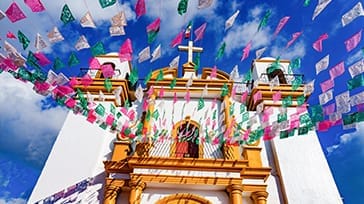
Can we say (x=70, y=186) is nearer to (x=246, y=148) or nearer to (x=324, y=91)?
(x=246, y=148)

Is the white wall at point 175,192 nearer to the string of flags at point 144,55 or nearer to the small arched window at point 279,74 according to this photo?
the string of flags at point 144,55

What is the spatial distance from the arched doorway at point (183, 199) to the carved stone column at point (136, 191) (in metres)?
0.59

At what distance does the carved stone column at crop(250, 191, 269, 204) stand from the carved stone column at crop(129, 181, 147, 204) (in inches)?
128

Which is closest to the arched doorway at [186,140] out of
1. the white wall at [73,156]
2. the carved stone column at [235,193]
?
the carved stone column at [235,193]

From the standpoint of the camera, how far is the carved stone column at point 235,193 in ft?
24.7

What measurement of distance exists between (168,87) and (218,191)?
483 cm

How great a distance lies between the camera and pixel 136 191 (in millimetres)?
7680

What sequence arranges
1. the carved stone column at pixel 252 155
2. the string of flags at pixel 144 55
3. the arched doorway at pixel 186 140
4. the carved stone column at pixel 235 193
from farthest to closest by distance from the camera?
the arched doorway at pixel 186 140
the carved stone column at pixel 252 155
the carved stone column at pixel 235 193
the string of flags at pixel 144 55

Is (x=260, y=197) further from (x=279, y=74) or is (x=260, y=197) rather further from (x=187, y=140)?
(x=279, y=74)

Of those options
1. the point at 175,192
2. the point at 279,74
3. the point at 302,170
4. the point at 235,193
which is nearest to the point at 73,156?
the point at 175,192

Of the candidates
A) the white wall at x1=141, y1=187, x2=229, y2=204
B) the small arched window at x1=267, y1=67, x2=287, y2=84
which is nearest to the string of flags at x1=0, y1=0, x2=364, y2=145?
the white wall at x1=141, y1=187, x2=229, y2=204

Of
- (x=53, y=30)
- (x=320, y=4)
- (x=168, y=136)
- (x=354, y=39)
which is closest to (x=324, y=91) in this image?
(x=354, y=39)

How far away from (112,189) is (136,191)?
835mm

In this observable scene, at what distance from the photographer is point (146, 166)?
317 inches
